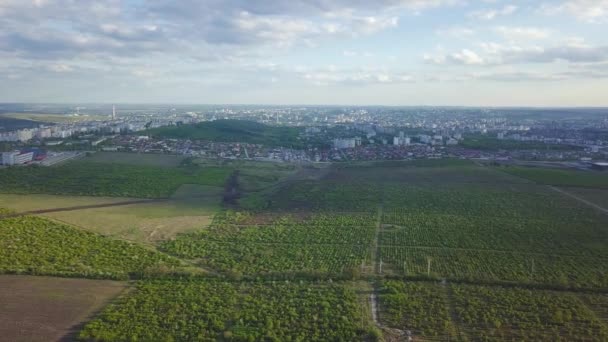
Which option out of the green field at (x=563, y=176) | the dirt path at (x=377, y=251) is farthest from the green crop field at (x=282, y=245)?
the green field at (x=563, y=176)

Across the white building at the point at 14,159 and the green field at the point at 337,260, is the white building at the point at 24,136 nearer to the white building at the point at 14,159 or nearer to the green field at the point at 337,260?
the white building at the point at 14,159

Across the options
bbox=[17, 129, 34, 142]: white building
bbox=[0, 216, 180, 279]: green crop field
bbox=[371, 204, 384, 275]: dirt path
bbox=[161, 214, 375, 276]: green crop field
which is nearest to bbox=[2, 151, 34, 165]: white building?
bbox=[0, 216, 180, 279]: green crop field

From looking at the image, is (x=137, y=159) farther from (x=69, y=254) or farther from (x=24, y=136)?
(x=24, y=136)

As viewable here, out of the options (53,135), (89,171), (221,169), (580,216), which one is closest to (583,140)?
(580,216)

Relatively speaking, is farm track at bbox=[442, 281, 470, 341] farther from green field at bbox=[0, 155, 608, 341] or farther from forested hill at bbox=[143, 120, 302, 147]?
forested hill at bbox=[143, 120, 302, 147]

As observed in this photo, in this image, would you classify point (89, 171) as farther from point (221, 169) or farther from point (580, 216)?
point (580, 216)

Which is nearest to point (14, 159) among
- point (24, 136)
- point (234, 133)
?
point (24, 136)
